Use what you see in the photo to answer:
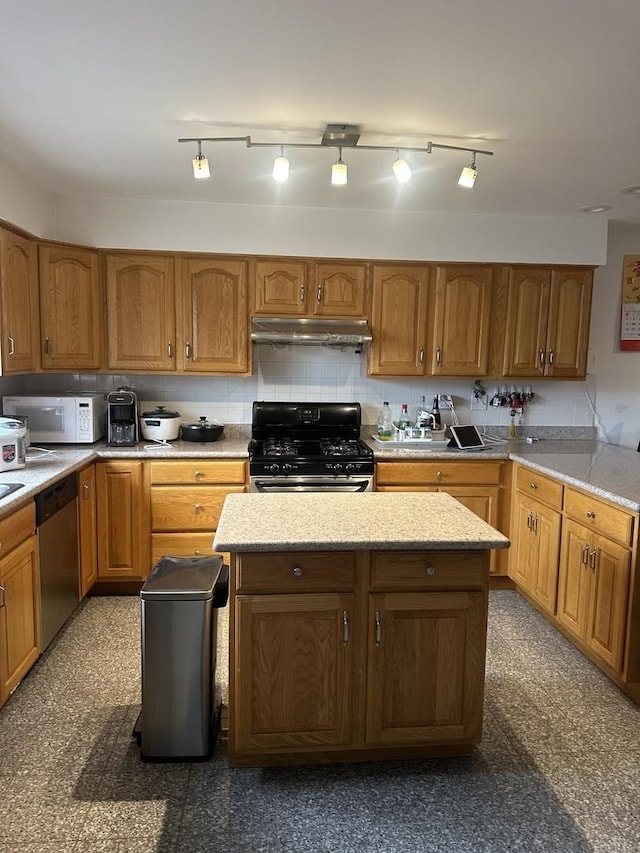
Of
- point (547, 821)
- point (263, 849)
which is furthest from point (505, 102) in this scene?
point (263, 849)

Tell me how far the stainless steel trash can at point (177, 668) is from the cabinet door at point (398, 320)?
87.1 inches

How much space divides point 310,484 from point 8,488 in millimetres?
1630

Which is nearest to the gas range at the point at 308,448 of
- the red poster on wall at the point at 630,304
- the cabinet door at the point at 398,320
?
the cabinet door at the point at 398,320

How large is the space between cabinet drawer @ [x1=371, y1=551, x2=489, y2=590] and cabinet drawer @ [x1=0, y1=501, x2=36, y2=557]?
4.79 ft

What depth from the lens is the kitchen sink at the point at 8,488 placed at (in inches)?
95.0

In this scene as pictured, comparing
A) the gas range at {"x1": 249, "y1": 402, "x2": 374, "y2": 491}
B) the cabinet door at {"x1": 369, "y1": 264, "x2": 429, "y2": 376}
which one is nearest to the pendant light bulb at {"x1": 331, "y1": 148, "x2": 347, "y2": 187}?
the cabinet door at {"x1": 369, "y1": 264, "x2": 429, "y2": 376}

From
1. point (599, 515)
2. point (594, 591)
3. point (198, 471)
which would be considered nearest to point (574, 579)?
point (594, 591)

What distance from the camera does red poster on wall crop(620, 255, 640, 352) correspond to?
13.8ft

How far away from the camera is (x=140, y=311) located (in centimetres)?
369

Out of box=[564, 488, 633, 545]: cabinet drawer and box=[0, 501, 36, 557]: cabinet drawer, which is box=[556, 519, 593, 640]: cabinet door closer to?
box=[564, 488, 633, 545]: cabinet drawer

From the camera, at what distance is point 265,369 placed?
4.11m

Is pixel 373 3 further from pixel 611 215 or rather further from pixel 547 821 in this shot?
pixel 611 215

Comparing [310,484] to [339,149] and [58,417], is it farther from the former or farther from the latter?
[339,149]

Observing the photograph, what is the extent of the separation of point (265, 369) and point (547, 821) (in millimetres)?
3023
